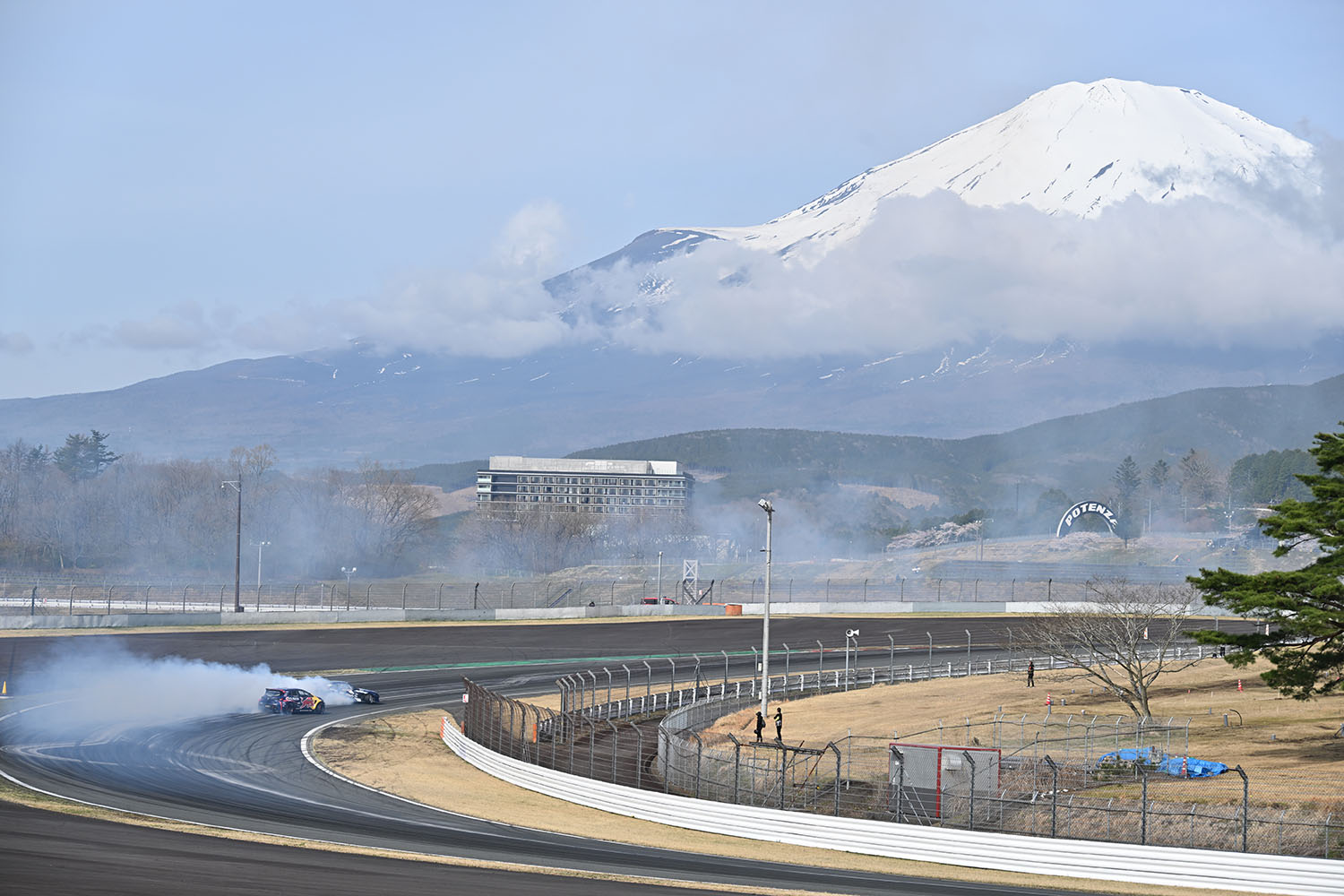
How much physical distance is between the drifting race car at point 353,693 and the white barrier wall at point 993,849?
23.4m

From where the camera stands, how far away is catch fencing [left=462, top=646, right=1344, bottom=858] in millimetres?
30844

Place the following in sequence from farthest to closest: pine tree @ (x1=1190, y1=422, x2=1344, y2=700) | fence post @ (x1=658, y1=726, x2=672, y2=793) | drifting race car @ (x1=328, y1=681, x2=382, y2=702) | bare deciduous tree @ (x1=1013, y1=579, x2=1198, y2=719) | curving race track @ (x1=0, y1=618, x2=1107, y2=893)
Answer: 1. drifting race car @ (x1=328, y1=681, x2=382, y2=702)
2. bare deciduous tree @ (x1=1013, y1=579, x2=1198, y2=719)
3. fence post @ (x1=658, y1=726, x2=672, y2=793)
4. pine tree @ (x1=1190, y1=422, x2=1344, y2=700)
5. curving race track @ (x1=0, y1=618, x2=1107, y2=893)

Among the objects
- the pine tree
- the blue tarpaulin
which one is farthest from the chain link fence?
the pine tree

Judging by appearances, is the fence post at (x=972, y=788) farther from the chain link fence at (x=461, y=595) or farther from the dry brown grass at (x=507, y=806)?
the chain link fence at (x=461, y=595)

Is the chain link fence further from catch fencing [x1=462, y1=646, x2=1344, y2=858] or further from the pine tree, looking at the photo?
the pine tree

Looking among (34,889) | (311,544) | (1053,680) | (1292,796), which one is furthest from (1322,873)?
(311,544)

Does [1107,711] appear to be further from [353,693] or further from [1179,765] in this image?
[353,693]

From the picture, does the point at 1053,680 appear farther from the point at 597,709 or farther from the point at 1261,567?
the point at 1261,567

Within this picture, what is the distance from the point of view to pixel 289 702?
55250 millimetres

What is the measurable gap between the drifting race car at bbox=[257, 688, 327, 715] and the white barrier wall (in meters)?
21.8

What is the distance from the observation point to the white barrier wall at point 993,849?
28359mm

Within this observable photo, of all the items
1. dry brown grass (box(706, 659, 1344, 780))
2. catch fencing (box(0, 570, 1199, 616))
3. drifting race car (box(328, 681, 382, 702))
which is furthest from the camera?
catch fencing (box(0, 570, 1199, 616))

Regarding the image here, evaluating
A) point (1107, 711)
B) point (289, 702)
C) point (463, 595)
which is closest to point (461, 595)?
point (463, 595)

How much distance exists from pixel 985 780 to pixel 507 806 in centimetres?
1301
